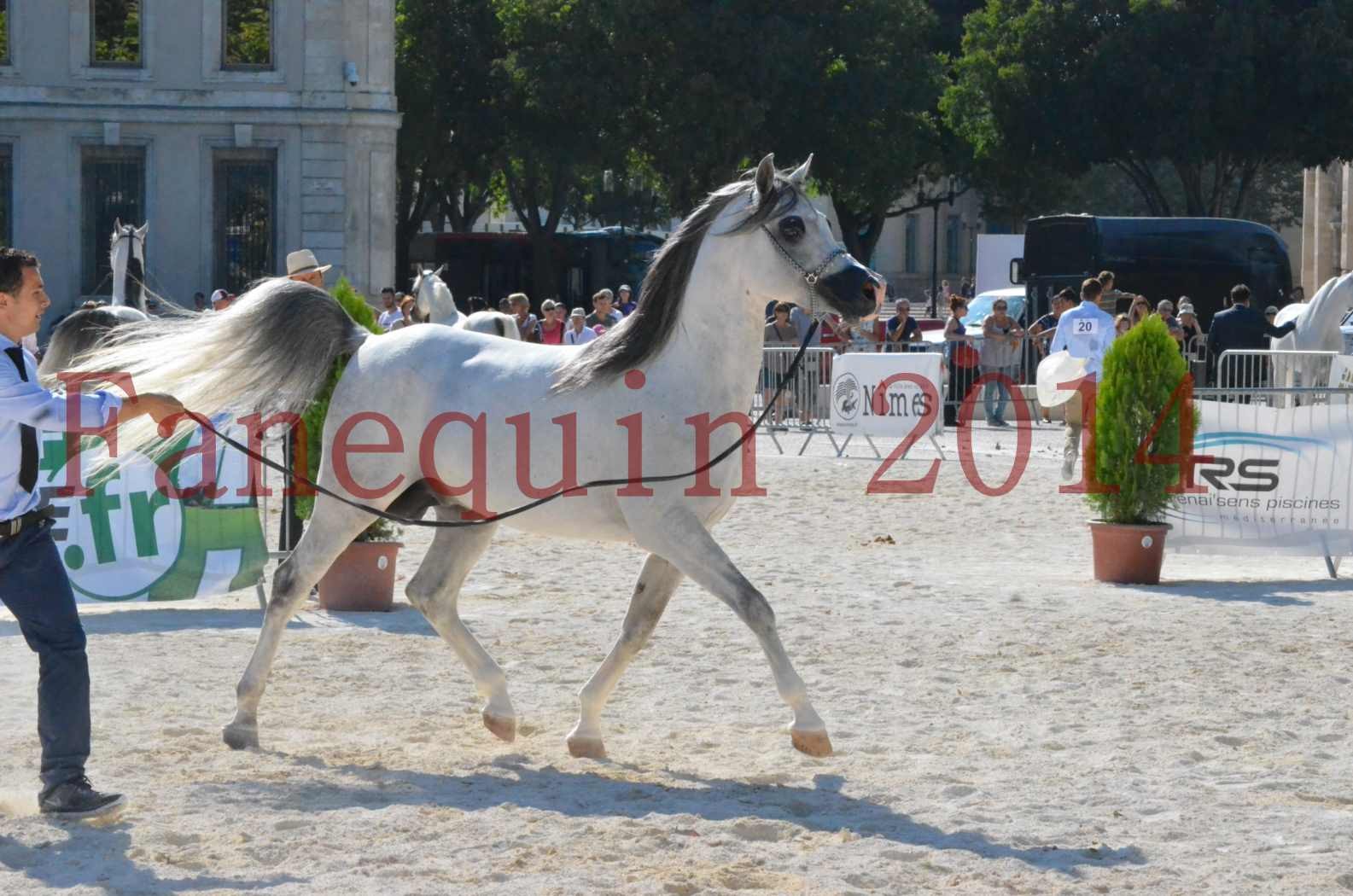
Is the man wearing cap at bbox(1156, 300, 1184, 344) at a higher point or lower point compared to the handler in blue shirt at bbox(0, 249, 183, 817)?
higher

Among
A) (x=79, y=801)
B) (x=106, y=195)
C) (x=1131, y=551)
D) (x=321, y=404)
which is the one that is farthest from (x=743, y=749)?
(x=106, y=195)

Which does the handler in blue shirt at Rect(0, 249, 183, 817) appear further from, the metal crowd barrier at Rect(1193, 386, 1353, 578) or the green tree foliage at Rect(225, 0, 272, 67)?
the green tree foliage at Rect(225, 0, 272, 67)

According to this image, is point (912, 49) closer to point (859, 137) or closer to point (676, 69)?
point (859, 137)

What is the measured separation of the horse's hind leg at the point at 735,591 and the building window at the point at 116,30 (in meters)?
32.9

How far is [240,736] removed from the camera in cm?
711

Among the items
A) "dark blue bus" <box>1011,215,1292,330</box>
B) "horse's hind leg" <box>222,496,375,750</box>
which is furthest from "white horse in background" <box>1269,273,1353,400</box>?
"horse's hind leg" <box>222,496,375,750</box>

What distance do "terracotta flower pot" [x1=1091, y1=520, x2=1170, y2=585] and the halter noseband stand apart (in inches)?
203

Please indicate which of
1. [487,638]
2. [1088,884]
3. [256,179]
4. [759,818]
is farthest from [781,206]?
[256,179]

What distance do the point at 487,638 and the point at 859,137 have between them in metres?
35.6

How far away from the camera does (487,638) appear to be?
378 inches

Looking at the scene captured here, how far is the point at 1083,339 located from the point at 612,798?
482 inches

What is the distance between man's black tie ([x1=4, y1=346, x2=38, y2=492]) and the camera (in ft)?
19.6

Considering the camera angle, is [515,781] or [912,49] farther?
[912,49]

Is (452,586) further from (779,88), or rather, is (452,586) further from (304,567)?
(779,88)
